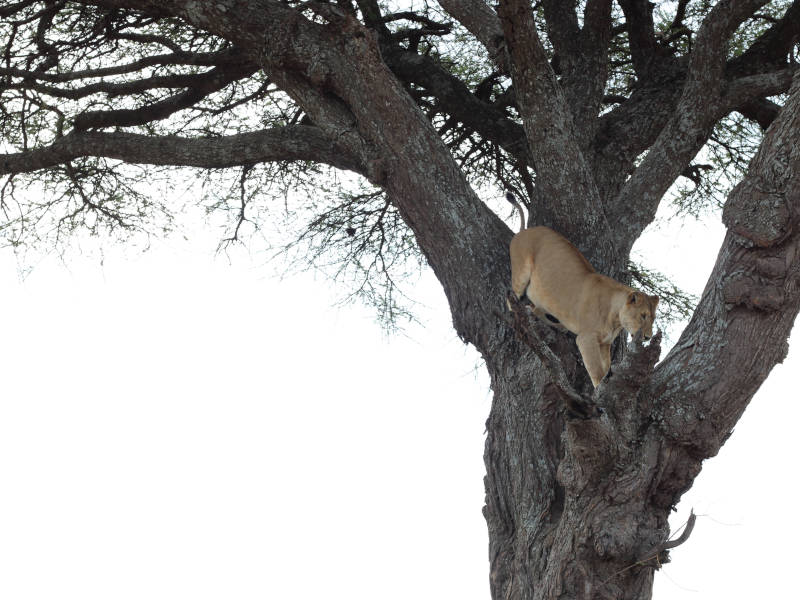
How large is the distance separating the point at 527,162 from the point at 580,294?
2.13 m

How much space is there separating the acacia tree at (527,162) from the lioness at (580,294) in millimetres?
191

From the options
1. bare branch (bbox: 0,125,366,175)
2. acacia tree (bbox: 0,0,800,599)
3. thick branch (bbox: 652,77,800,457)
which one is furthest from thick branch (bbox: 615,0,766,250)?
bare branch (bbox: 0,125,366,175)

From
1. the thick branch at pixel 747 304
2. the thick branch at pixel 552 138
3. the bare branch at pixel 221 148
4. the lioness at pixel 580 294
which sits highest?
the bare branch at pixel 221 148

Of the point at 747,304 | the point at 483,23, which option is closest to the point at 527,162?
the point at 483,23

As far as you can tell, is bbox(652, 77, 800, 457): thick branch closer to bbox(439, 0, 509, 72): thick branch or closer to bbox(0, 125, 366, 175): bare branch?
bbox(439, 0, 509, 72): thick branch

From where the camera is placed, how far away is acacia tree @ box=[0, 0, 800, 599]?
16.7ft

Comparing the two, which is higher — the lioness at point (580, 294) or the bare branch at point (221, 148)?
the bare branch at point (221, 148)

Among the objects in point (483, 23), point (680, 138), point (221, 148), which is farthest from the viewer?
point (221, 148)

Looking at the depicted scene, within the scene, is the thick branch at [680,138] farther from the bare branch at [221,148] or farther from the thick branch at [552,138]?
the bare branch at [221,148]

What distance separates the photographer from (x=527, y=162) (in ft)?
25.9

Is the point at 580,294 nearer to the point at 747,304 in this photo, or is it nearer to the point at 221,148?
the point at 747,304

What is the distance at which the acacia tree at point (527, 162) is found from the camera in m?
5.08

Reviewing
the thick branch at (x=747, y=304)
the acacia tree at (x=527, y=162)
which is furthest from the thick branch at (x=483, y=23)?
the thick branch at (x=747, y=304)

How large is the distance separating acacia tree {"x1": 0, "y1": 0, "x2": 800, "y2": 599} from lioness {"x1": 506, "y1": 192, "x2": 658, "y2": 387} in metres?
0.19
